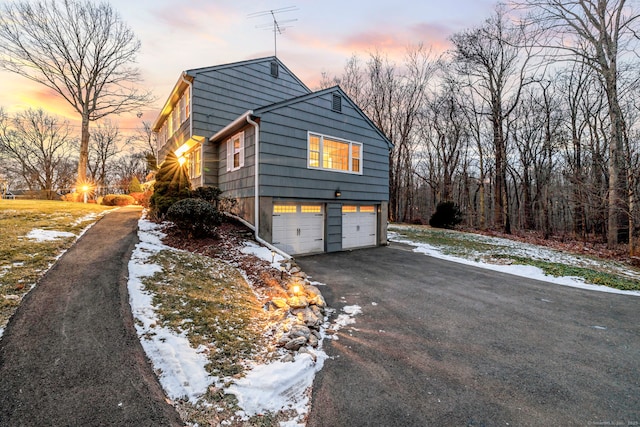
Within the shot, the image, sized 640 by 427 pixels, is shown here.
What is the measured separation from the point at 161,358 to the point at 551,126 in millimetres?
25301

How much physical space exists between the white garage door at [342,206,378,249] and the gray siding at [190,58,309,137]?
6.49m

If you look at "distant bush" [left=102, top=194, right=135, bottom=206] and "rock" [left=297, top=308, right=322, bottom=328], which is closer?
"rock" [left=297, top=308, right=322, bottom=328]

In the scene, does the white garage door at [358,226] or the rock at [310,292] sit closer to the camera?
the rock at [310,292]

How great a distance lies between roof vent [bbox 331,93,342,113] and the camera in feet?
32.3

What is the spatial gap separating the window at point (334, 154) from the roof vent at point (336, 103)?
1.13m

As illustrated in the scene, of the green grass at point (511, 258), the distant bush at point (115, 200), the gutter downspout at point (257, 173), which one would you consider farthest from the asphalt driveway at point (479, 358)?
the distant bush at point (115, 200)

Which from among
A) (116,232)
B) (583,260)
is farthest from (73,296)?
(583,260)

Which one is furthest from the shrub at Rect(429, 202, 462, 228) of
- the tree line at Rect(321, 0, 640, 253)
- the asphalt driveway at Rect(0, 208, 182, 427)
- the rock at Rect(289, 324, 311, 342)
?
the asphalt driveway at Rect(0, 208, 182, 427)

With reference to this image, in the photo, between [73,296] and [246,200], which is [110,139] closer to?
[246,200]

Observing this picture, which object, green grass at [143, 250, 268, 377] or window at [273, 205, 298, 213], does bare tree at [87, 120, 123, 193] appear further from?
green grass at [143, 250, 268, 377]

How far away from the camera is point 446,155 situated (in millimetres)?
23125

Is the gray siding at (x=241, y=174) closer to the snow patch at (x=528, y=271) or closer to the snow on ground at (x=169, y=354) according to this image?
the snow on ground at (x=169, y=354)

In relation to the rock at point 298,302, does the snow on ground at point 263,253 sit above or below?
above

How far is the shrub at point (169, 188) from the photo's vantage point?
9.06 metres
